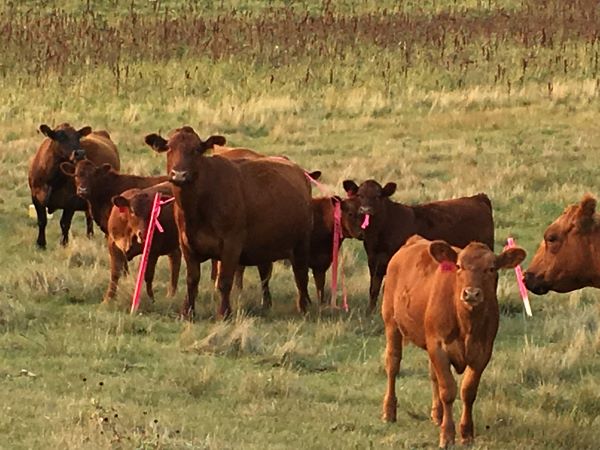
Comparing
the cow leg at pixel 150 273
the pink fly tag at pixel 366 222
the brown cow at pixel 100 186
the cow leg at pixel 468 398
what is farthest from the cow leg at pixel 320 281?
the cow leg at pixel 468 398

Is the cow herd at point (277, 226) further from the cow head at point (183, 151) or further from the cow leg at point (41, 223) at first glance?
the cow leg at point (41, 223)

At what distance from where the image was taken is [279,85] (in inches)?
989

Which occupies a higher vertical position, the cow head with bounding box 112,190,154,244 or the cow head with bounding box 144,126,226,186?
the cow head with bounding box 144,126,226,186

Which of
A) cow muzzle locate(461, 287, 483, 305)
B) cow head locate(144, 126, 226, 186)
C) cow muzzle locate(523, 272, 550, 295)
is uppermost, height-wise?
cow muzzle locate(461, 287, 483, 305)

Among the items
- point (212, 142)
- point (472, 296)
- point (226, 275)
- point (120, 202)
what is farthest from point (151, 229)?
point (472, 296)

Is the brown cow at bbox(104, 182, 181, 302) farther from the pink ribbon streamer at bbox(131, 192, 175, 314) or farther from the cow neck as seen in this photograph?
the cow neck

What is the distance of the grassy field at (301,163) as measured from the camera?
8.43 meters

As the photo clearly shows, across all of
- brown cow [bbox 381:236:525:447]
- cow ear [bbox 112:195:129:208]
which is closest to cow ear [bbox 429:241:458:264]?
brown cow [bbox 381:236:525:447]

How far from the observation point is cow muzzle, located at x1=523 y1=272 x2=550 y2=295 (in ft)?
29.0

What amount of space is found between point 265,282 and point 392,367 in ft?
13.2

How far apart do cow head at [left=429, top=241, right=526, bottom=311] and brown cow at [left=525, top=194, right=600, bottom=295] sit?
1.06 m

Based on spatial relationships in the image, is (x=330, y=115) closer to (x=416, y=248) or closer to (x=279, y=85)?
(x=279, y=85)

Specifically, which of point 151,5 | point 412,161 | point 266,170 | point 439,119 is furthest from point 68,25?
point 266,170

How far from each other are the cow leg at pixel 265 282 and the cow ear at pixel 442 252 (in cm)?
466
